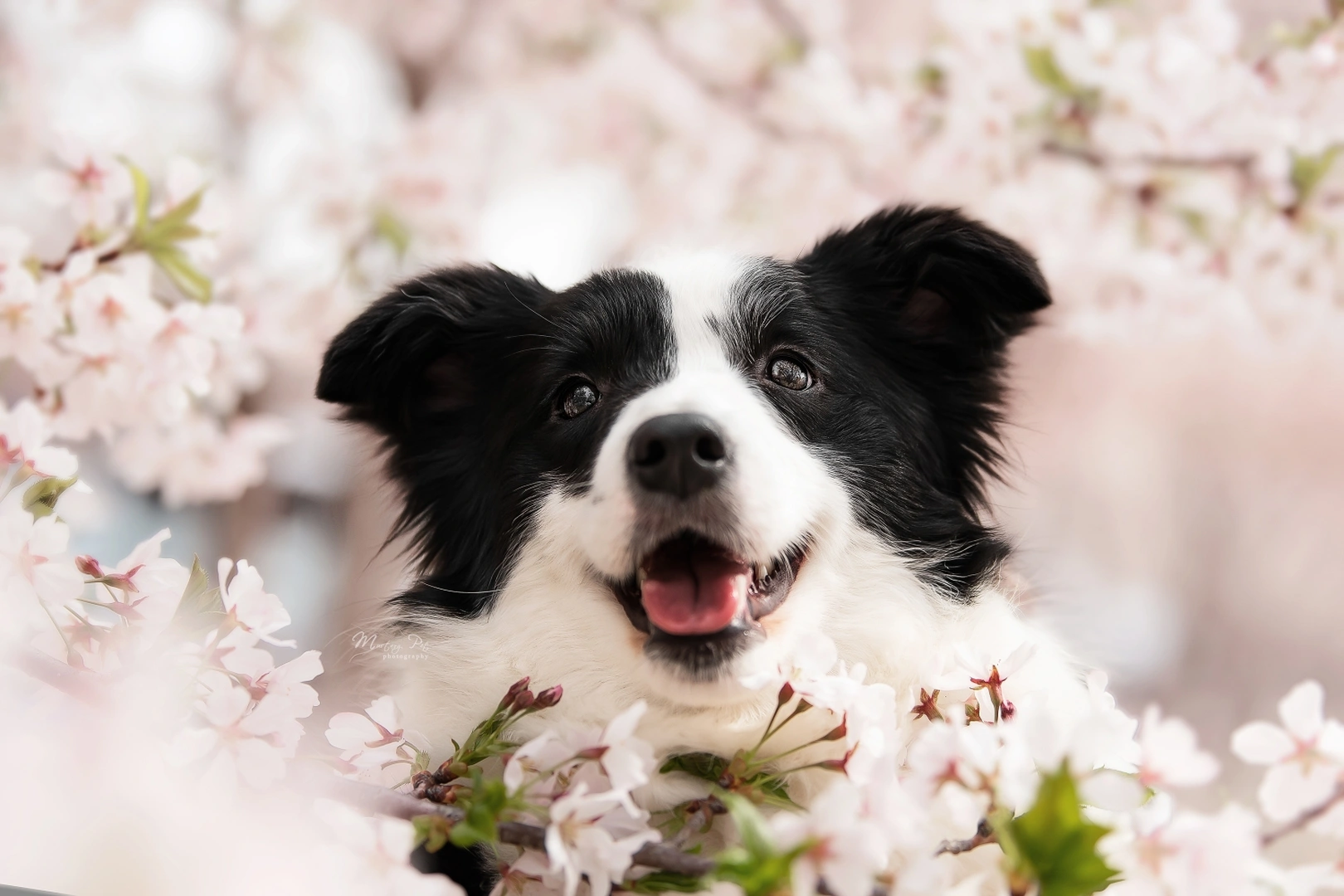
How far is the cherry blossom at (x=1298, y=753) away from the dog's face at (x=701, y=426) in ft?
2.77

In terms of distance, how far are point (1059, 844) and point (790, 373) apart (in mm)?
1346

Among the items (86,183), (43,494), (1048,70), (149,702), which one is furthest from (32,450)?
(1048,70)

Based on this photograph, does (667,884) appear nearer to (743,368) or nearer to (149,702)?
(149,702)

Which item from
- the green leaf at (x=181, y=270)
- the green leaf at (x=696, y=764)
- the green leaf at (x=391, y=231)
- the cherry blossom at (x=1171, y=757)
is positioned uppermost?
the green leaf at (x=391, y=231)

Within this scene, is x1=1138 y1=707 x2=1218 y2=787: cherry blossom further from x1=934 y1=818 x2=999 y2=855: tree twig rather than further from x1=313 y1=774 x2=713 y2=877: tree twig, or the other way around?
x1=313 y1=774 x2=713 y2=877: tree twig

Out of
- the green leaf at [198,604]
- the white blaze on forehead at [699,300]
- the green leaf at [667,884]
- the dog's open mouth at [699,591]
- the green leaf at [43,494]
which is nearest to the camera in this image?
the green leaf at [667,884]

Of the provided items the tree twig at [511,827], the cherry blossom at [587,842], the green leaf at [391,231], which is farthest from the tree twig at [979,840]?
the green leaf at [391,231]

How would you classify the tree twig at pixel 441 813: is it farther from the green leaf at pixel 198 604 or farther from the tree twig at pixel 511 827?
the green leaf at pixel 198 604

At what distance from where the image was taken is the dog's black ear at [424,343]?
2.57m

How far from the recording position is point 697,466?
6.58 feet

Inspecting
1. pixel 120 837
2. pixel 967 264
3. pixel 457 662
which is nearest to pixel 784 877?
pixel 120 837

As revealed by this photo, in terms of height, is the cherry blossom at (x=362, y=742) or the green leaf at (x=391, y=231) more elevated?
the green leaf at (x=391, y=231)

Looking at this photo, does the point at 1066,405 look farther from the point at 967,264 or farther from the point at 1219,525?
the point at 967,264

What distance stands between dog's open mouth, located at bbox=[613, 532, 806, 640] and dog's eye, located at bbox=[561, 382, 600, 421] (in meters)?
0.45
